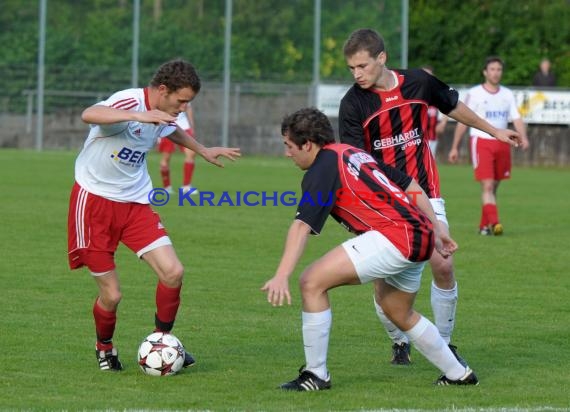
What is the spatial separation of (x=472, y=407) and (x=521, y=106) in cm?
2675

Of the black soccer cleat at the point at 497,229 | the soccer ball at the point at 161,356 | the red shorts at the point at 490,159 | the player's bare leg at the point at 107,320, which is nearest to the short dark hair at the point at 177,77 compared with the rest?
the player's bare leg at the point at 107,320

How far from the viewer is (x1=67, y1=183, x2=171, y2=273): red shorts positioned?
7.71 metres

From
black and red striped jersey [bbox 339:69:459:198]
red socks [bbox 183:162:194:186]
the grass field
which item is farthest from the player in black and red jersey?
red socks [bbox 183:162:194:186]

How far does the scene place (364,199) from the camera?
688 cm

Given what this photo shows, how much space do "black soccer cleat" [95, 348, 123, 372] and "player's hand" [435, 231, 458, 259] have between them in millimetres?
2032

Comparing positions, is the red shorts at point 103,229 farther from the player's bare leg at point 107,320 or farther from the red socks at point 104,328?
the red socks at point 104,328

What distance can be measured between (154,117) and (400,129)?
1.82m

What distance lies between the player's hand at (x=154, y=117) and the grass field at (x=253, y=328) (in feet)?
4.87

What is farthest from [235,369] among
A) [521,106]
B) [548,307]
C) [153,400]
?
[521,106]

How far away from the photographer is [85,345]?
333 inches

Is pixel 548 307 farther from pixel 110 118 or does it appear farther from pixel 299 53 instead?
pixel 299 53

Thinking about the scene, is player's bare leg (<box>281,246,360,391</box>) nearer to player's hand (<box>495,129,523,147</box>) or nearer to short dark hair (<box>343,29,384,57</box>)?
short dark hair (<box>343,29,384,57</box>)

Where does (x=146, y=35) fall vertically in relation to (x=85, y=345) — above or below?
above

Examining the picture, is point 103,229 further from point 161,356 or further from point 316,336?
point 316,336
